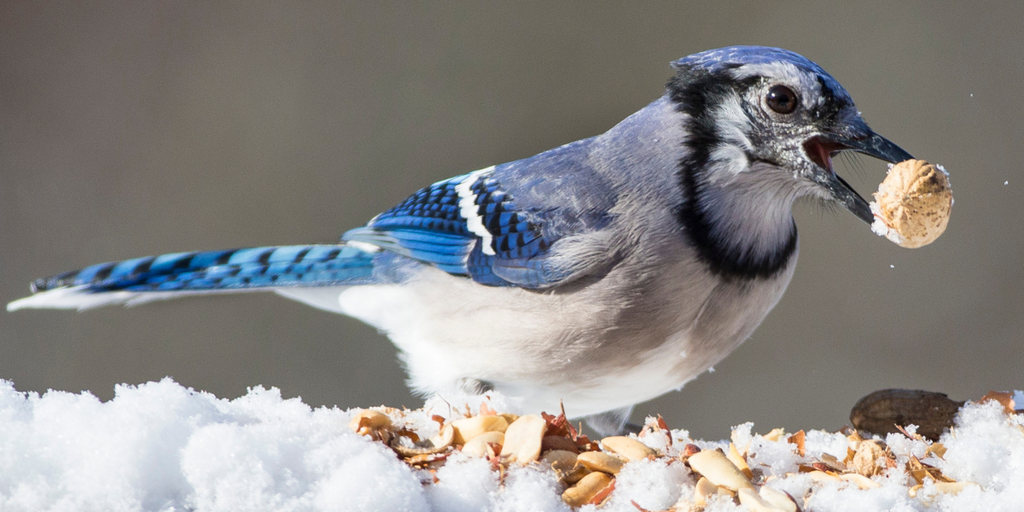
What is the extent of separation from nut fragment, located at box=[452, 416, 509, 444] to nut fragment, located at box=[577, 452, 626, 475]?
0.07m

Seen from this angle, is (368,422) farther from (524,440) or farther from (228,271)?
(228,271)

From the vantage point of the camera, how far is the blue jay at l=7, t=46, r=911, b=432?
795mm

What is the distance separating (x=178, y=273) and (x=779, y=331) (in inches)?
54.5

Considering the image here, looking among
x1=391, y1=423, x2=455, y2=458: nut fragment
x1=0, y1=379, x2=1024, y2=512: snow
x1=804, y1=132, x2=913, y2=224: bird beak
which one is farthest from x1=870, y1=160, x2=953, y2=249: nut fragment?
x1=391, y1=423, x2=455, y2=458: nut fragment

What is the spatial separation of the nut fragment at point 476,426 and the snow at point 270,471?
0.03 meters

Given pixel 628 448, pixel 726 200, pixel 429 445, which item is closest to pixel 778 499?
pixel 628 448

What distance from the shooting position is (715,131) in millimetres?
843

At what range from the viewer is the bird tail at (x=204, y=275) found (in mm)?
896

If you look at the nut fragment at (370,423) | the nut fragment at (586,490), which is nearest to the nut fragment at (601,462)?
the nut fragment at (586,490)

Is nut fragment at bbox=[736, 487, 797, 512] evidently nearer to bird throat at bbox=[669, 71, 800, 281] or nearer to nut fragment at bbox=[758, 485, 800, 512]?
nut fragment at bbox=[758, 485, 800, 512]

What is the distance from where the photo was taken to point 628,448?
0.59 m

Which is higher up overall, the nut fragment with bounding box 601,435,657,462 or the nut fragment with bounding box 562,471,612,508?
the nut fragment with bounding box 601,435,657,462

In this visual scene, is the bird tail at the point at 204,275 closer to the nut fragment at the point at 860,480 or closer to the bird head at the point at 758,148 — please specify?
the bird head at the point at 758,148

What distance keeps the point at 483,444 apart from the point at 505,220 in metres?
0.37
